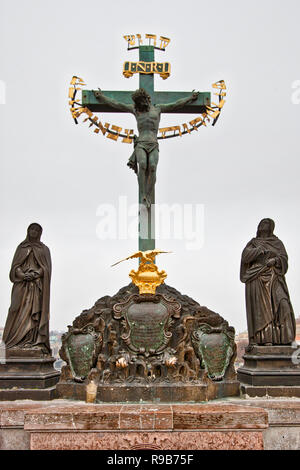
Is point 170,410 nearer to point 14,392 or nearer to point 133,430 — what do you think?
point 133,430

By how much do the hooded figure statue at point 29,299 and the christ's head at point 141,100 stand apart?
339 cm

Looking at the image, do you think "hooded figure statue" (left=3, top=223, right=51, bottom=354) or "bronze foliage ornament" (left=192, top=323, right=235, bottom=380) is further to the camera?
"hooded figure statue" (left=3, top=223, right=51, bottom=354)

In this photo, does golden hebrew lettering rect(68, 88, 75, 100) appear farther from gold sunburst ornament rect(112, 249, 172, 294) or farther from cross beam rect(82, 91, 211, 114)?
gold sunburst ornament rect(112, 249, 172, 294)

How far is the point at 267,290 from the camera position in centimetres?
850

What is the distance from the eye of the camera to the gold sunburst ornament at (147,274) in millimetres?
8266

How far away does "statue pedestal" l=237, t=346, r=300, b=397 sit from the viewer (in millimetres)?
7789

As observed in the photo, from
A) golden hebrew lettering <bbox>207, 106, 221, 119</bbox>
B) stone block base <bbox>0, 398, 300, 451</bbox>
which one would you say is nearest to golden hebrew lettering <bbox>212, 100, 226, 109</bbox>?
golden hebrew lettering <bbox>207, 106, 221, 119</bbox>

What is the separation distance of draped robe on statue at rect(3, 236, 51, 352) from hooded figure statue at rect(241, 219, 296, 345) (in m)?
3.71

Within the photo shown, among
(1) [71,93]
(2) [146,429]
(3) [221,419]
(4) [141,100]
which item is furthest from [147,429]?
(1) [71,93]

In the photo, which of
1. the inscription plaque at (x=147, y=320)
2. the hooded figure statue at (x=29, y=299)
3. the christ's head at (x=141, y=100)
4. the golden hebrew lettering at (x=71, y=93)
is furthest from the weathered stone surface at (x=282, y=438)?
the golden hebrew lettering at (x=71, y=93)

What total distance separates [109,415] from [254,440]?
1.94 m

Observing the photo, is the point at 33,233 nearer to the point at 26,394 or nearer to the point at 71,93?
the point at 26,394

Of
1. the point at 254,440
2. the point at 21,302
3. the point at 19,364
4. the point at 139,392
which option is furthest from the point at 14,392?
the point at 254,440

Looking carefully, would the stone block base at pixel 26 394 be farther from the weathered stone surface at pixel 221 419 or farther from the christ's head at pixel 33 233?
the christ's head at pixel 33 233
